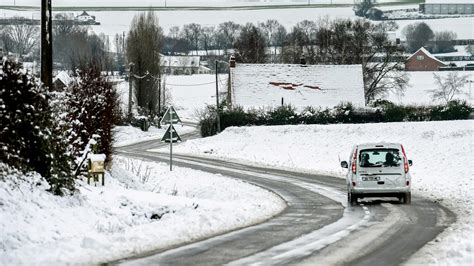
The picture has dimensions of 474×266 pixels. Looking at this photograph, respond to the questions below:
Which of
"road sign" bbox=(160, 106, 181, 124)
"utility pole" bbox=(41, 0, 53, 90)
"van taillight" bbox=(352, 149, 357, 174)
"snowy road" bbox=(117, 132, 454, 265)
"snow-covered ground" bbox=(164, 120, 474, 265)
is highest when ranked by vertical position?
"utility pole" bbox=(41, 0, 53, 90)

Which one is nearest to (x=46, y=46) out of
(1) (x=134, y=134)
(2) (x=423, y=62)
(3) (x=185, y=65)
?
(1) (x=134, y=134)

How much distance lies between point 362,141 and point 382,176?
96.6 ft

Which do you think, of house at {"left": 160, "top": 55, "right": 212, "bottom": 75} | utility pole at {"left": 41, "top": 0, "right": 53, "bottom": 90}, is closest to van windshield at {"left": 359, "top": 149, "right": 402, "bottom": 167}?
utility pole at {"left": 41, "top": 0, "right": 53, "bottom": 90}

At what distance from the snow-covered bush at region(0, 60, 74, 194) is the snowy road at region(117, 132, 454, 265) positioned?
12.4ft

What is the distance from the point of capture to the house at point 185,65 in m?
188

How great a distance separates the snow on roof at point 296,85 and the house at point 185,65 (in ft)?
360

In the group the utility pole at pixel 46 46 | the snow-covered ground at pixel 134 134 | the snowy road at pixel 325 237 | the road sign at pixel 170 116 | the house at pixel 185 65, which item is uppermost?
the house at pixel 185 65

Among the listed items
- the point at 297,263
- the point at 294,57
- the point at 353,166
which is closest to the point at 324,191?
the point at 353,166

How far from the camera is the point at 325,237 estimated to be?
14.8 meters

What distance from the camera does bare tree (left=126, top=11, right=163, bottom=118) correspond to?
3184 inches

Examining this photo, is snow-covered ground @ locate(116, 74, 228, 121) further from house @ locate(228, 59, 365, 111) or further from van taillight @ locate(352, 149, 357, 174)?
van taillight @ locate(352, 149, 357, 174)

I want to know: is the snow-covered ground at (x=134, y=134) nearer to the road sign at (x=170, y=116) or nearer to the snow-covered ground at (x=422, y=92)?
the snow-covered ground at (x=422, y=92)

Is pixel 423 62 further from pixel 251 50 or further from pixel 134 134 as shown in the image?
pixel 134 134

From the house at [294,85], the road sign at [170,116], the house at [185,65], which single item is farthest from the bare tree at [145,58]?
the house at [185,65]
